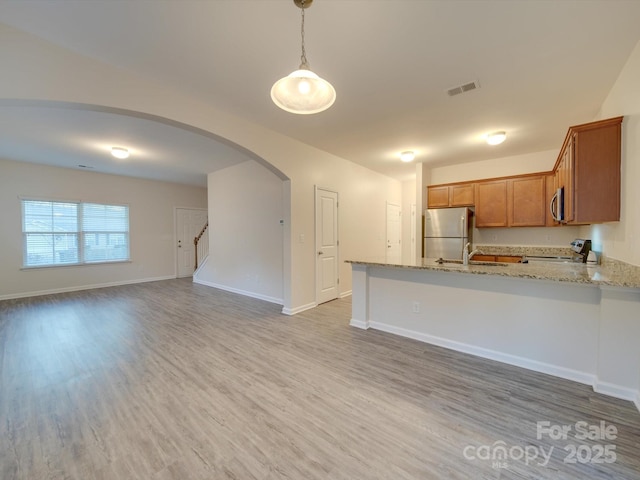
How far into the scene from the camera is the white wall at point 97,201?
5.30 m

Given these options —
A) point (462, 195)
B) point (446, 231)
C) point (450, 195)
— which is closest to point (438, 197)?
point (450, 195)

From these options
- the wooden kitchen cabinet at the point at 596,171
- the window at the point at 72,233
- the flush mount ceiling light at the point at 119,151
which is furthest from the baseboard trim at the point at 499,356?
the window at the point at 72,233

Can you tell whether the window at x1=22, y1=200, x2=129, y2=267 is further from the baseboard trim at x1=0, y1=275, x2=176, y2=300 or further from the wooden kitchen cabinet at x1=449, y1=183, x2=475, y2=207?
the wooden kitchen cabinet at x1=449, y1=183, x2=475, y2=207

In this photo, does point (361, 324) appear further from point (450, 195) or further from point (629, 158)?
point (450, 195)

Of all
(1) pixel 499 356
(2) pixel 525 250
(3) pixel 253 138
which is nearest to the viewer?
(1) pixel 499 356

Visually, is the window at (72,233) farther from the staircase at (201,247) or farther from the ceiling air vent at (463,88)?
the ceiling air vent at (463,88)

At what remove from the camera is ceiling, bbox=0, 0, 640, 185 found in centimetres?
180

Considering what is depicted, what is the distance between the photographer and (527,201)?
4695 mm

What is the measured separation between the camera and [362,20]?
6.16ft

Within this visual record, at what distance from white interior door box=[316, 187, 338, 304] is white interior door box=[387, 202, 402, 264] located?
2.27m

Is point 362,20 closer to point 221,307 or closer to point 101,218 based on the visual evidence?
point 221,307

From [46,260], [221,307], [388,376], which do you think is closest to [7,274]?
[46,260]

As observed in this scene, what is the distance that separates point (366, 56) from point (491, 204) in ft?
13.5

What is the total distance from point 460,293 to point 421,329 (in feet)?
2.16
